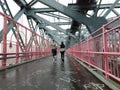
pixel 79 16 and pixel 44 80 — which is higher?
pixel 79 16

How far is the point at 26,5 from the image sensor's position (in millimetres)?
21781

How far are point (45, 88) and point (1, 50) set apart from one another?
5300 millimetres

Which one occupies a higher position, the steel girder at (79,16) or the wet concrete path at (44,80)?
the steel girder at (79,16)

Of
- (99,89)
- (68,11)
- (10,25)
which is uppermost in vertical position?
(68,11)

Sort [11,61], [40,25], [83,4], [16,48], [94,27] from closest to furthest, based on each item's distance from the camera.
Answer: [11,61] → [16,48] → [94,27] → [83,4] → [40,25]

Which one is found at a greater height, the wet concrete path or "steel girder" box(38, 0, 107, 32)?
"steel girder" box(38, 0, 107, 32)

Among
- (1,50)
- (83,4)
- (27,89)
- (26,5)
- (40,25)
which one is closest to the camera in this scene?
(27,89)

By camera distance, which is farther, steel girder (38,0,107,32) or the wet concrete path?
steel girder (38,0,107,32)

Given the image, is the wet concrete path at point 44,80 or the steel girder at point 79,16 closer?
the wet concrete path at point 44,80

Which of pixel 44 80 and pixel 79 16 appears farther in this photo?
pixel 79 16

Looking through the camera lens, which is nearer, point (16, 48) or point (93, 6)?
point (16, 48)

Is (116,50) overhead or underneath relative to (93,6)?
underneath

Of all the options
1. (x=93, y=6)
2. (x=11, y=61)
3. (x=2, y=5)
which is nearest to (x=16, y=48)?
(x=11, y=61)

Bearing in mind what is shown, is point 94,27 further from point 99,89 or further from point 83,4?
point 99,89
